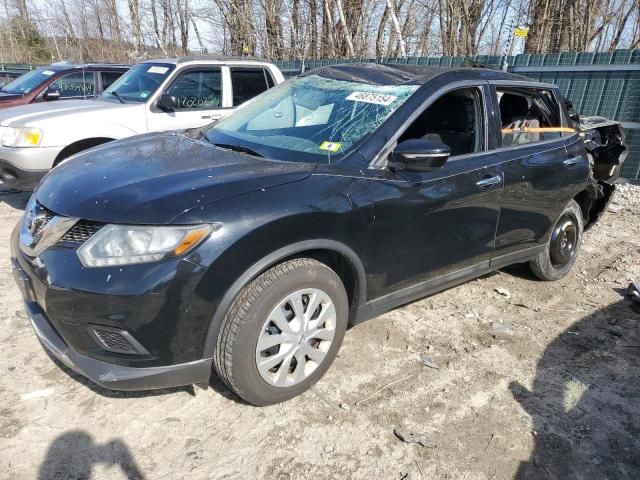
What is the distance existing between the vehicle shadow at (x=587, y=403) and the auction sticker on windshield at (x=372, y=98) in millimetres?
1897

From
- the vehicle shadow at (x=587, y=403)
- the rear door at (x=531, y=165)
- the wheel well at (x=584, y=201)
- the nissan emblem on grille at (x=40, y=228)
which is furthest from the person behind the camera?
the wheel well at (x=584, y=201)

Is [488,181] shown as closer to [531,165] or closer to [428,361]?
[531,165]

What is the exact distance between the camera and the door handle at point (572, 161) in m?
3.98

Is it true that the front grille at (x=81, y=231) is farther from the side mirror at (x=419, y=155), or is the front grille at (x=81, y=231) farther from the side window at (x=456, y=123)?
the side window at (x=456, y=123)

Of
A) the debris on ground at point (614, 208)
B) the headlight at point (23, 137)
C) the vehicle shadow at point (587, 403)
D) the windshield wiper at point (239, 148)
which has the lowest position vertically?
the debris on ground at point (614, 208)

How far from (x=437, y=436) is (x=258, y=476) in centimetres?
94

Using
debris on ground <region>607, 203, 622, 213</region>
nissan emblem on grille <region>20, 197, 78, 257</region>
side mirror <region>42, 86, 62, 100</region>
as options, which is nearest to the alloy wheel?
nissan emblem on grille <region>20, 197, 78, 257</region>

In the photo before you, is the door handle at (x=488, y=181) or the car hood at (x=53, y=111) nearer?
the door handle at (x=488, y=181)

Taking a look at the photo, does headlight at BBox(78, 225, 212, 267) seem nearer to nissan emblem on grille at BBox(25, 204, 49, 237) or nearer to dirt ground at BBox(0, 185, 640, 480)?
nissan emblem on grille at BBox(25, 204, 49, 237)

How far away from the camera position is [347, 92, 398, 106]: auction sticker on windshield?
9.89ft

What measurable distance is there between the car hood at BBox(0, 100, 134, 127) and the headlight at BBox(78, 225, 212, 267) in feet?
12.6

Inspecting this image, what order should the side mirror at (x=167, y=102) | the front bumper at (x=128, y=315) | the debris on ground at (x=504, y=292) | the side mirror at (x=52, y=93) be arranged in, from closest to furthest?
the front bumper at (x=128, y=315)
the debris on ground at (x=504, y=292)
the side mirror at (x=167, y=102)
the side mirror at (x=52, y=93)

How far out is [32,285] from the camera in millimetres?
2363

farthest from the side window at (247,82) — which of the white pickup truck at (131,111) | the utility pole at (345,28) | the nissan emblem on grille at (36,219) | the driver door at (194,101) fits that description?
the utility pole at (345,28)
